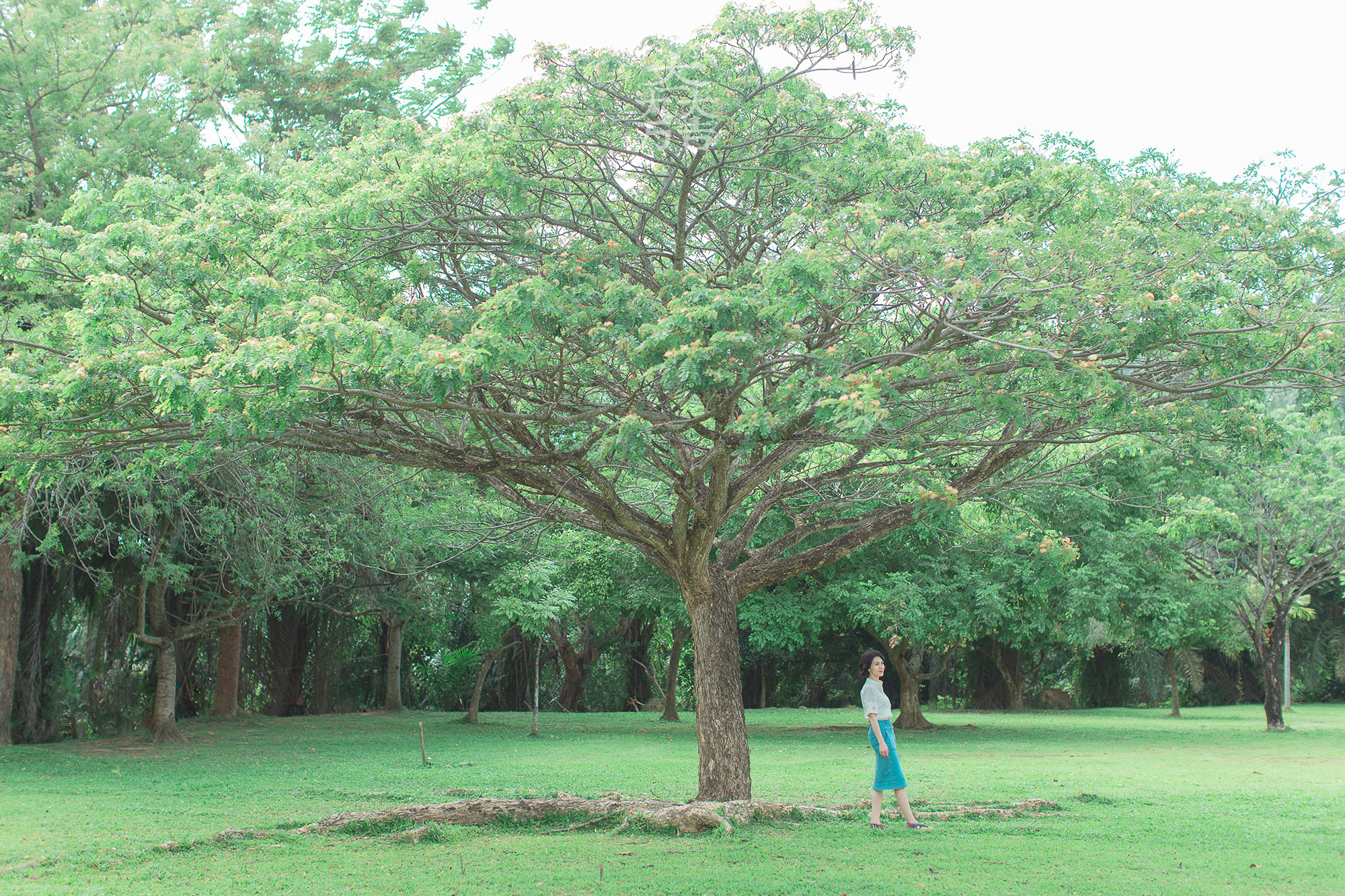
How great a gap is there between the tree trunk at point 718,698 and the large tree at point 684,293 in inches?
1.3

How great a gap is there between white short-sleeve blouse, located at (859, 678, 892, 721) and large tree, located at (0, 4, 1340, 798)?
4.69 ft

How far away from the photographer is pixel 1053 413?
7352mm

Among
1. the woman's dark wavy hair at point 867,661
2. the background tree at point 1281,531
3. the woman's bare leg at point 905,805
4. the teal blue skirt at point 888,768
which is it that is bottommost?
the woman's bare leg at point 905,805

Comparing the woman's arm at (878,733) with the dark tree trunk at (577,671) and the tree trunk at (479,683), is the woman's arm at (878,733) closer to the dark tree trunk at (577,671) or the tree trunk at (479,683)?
the tree trunk at (479,683)

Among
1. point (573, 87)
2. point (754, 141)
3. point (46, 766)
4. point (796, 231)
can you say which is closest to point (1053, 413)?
point (796, 231)

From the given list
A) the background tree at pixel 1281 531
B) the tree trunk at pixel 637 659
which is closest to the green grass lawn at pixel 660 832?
the background tree at pixel 1281 531

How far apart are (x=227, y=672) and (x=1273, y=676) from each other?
Result: 21.8m

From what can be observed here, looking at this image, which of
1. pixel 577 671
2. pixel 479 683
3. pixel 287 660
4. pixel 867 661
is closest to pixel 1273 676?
pixel 479 683

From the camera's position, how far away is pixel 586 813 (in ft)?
28.6

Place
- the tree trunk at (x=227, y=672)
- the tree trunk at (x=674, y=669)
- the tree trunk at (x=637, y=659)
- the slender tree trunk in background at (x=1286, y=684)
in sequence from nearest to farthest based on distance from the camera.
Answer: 1. the tree trunk at (x=227, y=672)
2. the tree trunk at (x=674, y=669)
3. the slender tree trunk in background at (x=1286, y=684)
4. the tree trunk at (x=637, y=659)

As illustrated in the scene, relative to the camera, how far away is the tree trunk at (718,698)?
8891 mm

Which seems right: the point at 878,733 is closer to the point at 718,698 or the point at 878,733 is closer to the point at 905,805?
the point at 905,805

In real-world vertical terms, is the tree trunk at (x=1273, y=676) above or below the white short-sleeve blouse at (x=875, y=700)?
below

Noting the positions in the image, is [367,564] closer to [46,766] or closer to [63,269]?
[46,766]
